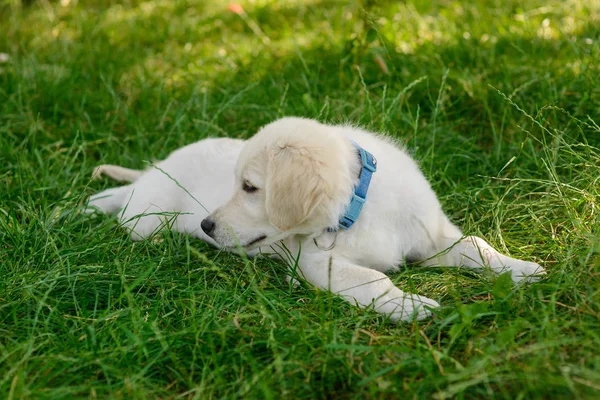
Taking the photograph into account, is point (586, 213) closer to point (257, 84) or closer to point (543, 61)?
point (543, 61)

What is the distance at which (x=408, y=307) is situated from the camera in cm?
261

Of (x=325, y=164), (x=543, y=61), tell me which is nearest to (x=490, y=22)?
(x=543, y=61)

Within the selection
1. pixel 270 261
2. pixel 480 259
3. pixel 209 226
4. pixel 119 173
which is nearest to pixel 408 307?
pixel 480 259

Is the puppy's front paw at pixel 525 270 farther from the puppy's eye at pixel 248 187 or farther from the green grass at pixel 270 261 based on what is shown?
the puppy's eye at pixel 248 187

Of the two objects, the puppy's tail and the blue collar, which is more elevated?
the blue collar

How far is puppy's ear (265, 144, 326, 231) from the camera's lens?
2652mm

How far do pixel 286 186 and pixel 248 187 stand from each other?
12.2 inches

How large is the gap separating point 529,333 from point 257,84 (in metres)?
2.75

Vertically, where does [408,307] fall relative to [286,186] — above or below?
below

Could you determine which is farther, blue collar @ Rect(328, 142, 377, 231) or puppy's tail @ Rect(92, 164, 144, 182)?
puppy's tail @ Rect(92, 164, 144, 182)

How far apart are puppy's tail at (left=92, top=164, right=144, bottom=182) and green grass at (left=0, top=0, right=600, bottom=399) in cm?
13

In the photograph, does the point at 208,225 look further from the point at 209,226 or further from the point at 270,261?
the point at 270,261

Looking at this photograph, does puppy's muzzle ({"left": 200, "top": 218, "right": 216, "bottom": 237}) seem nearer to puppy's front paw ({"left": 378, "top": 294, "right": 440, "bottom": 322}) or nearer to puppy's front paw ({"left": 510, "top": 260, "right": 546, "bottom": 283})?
puppy's front paw ({"left": 378, "top": 294, "right": 440, "bottom": 322})

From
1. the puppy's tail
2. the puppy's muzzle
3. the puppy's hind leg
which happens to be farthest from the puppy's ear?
the puppy's tail
